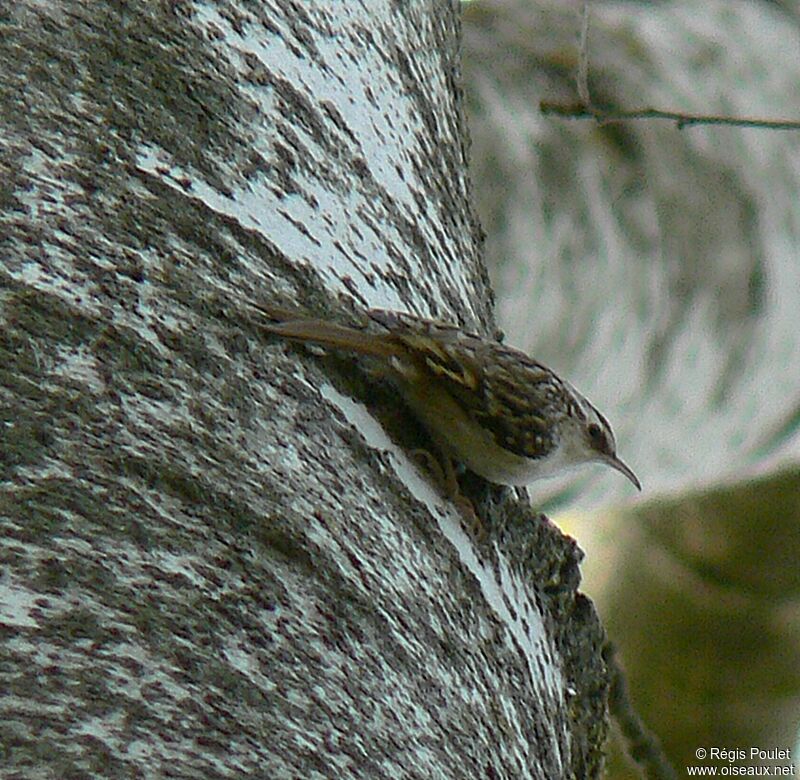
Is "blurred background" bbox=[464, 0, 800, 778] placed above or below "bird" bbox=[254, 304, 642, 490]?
above

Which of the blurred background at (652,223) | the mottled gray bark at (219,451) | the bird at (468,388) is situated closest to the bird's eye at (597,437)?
the bird at (468,388)

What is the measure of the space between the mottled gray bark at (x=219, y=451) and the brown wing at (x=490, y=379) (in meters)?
0.03

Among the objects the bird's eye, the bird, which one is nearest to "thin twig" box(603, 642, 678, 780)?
the bird's eye

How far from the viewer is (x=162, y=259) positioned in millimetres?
753

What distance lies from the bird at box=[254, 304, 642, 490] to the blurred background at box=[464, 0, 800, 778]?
23.2 inches

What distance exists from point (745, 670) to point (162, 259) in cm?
211

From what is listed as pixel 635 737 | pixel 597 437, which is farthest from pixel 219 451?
pixel 635 737

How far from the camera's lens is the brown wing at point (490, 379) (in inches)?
35.2

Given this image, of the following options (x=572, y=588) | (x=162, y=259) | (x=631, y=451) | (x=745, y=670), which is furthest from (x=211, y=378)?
(x=745, y=670)

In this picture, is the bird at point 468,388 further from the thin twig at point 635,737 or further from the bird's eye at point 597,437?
the thin twig at point 635,737

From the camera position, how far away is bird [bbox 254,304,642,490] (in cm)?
84

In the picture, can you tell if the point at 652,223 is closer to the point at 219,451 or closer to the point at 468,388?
the point at 468,388

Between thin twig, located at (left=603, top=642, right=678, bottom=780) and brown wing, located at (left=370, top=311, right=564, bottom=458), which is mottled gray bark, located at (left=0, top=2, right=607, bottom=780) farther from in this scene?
thin twig, located at (left=603, top=642, right=678, bottom=780)

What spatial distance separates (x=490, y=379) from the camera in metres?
0.98
